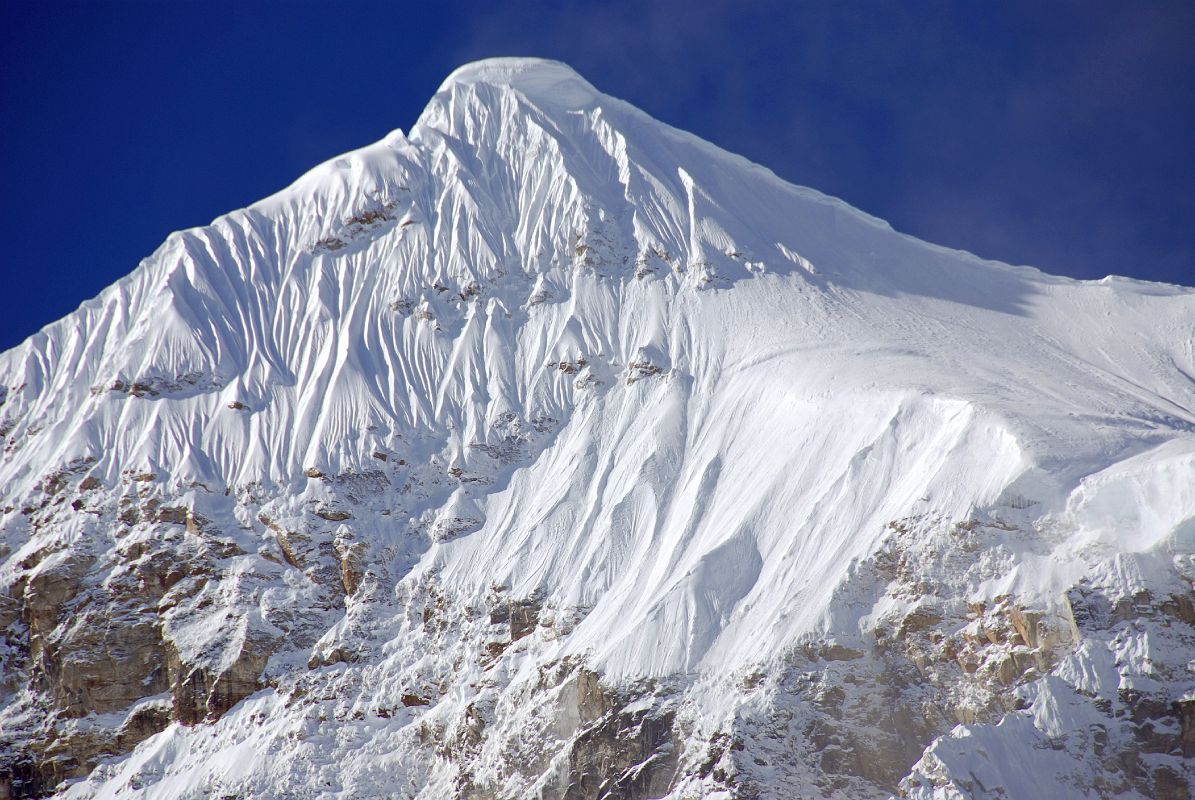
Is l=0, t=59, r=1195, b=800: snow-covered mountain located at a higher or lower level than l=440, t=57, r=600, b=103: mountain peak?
lower

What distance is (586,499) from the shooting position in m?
83.1

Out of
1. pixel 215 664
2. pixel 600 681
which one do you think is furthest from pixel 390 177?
pixel 600 681

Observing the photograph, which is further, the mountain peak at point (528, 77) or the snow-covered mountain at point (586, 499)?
the mountain peak at point (528, 77)

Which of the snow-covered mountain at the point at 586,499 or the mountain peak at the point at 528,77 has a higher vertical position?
the mountain peak at the point at 528,77

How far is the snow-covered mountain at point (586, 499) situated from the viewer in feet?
198

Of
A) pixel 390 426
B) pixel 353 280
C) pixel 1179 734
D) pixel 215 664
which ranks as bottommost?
pixel 1179 734

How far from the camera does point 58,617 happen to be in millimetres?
84500

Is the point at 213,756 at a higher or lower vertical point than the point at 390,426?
lower

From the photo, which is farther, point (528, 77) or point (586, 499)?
point (528, 77)

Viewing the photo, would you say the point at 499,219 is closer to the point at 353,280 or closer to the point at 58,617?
the point at 353,280

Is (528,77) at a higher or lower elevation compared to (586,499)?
higher

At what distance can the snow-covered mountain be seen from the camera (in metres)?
60.5

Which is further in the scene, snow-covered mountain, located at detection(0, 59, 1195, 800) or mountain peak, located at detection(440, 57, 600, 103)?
mountain peak, located at detection(440, 57, 600, 103)

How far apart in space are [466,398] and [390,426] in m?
5.83
